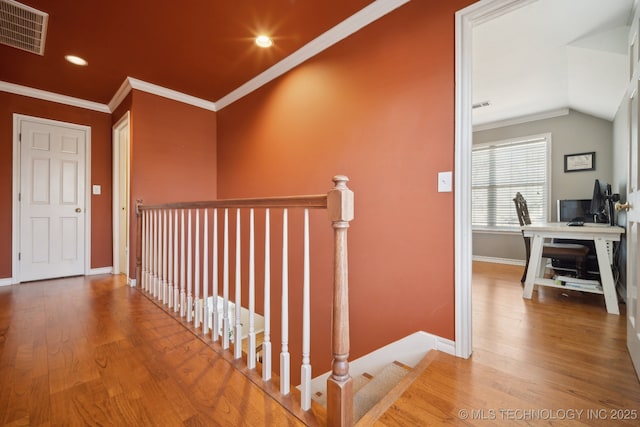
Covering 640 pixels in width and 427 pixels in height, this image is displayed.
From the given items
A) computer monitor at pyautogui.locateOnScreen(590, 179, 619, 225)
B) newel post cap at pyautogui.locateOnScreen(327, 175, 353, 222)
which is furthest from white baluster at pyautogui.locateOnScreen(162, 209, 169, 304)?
computer monitor at pyautogui.locateOnScreen(590, 179, 619, 225)

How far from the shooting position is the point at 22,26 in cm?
220

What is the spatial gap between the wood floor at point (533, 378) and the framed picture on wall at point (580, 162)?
2450mm

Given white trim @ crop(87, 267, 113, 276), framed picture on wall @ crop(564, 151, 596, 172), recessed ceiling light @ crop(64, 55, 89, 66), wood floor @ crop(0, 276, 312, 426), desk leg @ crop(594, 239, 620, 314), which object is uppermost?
recessed ceiling light @ crop(64, 55, 89, 66)

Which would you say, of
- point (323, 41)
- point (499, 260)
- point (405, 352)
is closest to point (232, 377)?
point (405, 352)

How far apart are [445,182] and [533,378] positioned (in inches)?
42.3

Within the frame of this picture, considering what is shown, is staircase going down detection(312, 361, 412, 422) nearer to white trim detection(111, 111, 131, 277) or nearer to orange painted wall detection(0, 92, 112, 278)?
white trim detection(111, 111, 131, 277)

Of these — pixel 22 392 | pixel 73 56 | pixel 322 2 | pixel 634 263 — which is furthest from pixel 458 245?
pixel 73 56

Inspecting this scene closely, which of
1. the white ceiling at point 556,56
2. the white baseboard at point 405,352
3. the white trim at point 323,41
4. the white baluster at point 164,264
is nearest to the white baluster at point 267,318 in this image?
the white baseboard at point 405,352

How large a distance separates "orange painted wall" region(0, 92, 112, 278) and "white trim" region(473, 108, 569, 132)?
19.0 ft

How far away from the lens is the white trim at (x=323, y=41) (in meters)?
2.00

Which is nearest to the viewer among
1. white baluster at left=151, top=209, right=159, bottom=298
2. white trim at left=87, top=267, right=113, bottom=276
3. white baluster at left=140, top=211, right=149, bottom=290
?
white baluster at left=151, top=209, right=159, bottom=298

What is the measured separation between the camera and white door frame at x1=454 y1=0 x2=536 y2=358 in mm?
1588

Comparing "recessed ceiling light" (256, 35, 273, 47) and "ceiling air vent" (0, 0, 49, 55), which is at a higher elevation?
"recessed ceiling light" (256, 35, 273, 47)

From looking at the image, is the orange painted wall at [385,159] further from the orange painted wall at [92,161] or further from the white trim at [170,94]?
the orange painted wall at [92,161]
